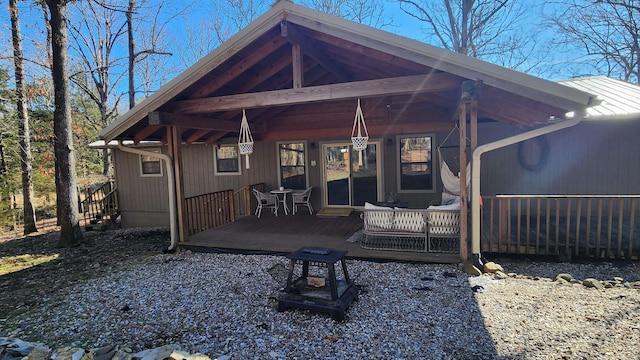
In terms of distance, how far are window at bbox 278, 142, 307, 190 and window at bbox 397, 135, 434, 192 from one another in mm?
2456

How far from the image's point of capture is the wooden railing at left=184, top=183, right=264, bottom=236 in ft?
22.5

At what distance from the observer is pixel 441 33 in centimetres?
1446

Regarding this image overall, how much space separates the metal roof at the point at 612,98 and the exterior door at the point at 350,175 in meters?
4.15

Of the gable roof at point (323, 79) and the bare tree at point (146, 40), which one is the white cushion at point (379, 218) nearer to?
the gable roof at point (323, 79)

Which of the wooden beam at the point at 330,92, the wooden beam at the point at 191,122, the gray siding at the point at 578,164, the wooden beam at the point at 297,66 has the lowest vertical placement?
the gray siding at the point at 578,164

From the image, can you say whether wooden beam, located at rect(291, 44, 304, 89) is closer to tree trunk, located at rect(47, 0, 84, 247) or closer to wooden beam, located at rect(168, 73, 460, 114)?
wooden beam, located at rect(168, 73, 460, 114)

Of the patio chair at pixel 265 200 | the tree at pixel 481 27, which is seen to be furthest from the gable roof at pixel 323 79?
the tree at pixel 481 27

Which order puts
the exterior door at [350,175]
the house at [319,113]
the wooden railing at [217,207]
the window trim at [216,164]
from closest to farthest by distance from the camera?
the house at [319,113]
the wooden railing at [217,207]
the exterior door at [350,175]
the window trim at [216,164]

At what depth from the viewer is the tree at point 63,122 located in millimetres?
7355

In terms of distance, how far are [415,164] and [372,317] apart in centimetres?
509

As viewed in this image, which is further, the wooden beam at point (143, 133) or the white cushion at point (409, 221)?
the wooden beam at point (143, 133)

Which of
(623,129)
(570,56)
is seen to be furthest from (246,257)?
(570,56)

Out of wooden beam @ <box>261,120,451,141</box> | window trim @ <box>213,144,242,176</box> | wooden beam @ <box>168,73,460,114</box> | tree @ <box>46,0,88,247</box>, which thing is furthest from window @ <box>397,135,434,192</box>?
tree @ <box>46,0,88,247</box>

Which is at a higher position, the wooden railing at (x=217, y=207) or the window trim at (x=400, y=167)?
the window trim at (x=400, y=167)
